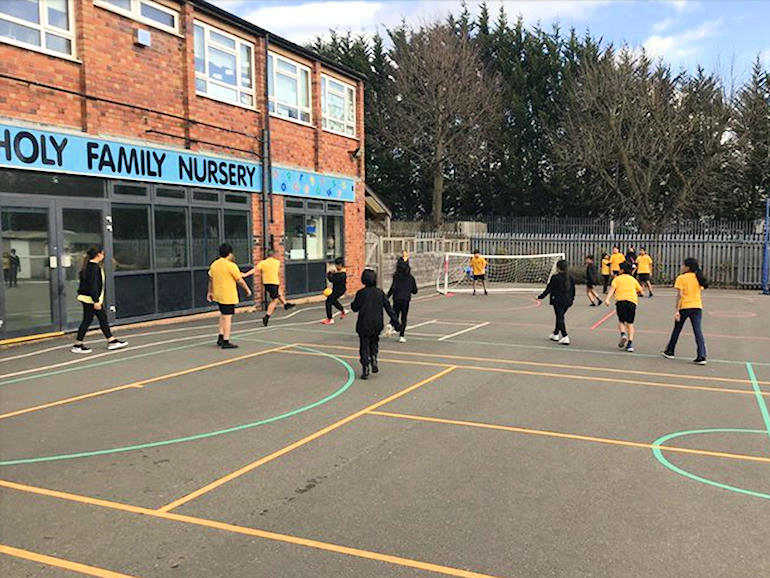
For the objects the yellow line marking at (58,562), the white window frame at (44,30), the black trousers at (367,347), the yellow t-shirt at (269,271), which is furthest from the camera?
the yellow t-shirt at (269,271)

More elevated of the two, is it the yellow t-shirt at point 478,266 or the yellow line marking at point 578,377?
the yellow t-shirt at point 478,266

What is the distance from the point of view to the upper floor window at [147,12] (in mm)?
14008

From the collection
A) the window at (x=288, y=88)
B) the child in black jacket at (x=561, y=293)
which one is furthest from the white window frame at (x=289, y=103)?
A: the child in black jacket at (x=561, y=293)

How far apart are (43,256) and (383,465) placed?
31.7 ft

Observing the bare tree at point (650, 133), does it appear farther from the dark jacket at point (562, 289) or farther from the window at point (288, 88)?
the dark jacket at point (562, 289)

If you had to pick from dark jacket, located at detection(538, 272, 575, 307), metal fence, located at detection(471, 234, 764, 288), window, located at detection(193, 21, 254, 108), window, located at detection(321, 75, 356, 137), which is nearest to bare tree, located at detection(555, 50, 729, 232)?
metal fence, located at detection(471, 234, 764, 288)

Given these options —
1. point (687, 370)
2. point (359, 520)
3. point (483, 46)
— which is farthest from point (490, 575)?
point (483, 46)

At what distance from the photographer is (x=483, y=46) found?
44.4 metres

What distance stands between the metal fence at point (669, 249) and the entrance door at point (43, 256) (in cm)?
2356

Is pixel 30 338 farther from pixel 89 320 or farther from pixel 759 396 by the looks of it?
pixel 759 396

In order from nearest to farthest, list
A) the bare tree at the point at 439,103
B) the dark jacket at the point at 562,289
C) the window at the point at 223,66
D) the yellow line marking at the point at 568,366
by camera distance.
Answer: the yellow line marking at the point at 568,366 < the dark jacket at the point at 562,289 < the window at the point at 223,66 < the bare tree at the point at 439,103

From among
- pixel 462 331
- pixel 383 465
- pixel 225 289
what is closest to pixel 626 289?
pixel 462 331

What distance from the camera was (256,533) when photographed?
14.6 ft

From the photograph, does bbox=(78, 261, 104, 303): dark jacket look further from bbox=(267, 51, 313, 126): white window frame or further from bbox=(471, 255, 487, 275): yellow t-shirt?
bbox=(471, 255, 487, 275): yellow t-shirt
